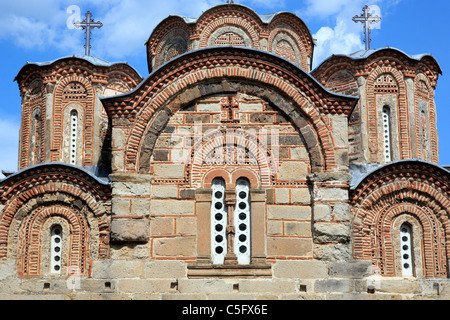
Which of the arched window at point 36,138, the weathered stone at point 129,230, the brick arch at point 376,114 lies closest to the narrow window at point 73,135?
the arched window at point 36,138

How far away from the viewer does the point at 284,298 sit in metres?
9.28

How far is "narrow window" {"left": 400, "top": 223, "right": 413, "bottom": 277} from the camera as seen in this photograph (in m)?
10.0

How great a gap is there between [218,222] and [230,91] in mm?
2189

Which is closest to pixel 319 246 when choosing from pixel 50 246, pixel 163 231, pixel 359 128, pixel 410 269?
pixel 410 269

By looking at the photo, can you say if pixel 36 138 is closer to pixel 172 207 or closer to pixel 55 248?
pixel 55 248

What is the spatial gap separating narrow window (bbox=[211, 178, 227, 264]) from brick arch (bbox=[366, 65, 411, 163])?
12.2 ft

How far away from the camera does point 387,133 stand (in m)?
12.3

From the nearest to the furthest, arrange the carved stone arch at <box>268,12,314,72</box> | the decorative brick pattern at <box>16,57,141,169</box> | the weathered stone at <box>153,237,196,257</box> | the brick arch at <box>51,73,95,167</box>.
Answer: the weathered stone at <box>153,237,196,257</box> < the brick arch at <box>51,73,95,167</box> < the decorative brick pattern at <box>16,57,141,169</box> < the carved stone arch at <box>268,12,314,72</box>

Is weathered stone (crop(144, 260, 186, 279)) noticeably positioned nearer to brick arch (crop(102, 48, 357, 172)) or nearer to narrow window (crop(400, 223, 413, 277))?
Result: brick arch (crop(102, 48, 357, 172))

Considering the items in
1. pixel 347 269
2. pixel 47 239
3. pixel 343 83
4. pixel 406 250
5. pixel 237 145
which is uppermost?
pixel 343 83

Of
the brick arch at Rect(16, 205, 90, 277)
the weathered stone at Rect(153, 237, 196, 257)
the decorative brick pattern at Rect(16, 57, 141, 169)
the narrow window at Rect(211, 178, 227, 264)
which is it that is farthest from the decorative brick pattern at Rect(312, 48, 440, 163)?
the brick arch at Rect(16, 205, 90, 277)

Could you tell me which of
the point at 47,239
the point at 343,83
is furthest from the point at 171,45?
the point at 47,239

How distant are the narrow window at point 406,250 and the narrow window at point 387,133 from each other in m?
2.26

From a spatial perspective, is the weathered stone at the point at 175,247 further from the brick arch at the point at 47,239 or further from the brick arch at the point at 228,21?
the brick arch at the point at 228,21
